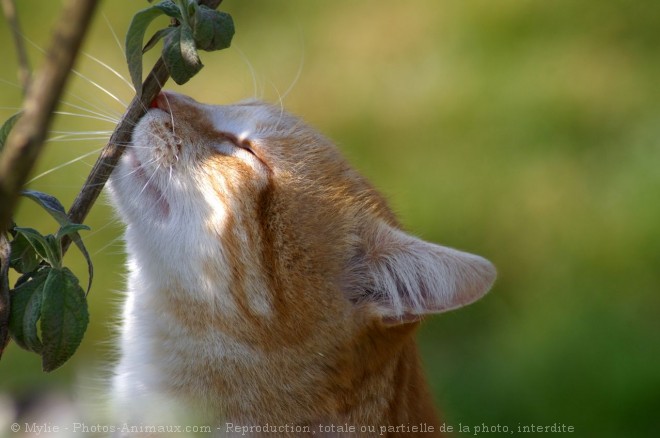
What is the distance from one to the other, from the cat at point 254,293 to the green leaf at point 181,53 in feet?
2.30

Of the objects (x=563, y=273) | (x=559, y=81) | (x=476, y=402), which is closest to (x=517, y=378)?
(x=476, y=402)

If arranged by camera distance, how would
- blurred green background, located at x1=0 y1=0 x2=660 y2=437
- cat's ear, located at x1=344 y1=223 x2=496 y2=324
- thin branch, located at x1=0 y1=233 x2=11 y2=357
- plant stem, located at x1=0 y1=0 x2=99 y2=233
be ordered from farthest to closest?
blurred green background, located at x1=0 y1=0 x2=660 y2=437
cat's ear, located at x1=344 y1=223 x2=496 y2=324
thin branch, located at x1=0 y1=233 x2=11 y2=357
plant stem, located at x1=0 y1=0 x2=99 y2=233

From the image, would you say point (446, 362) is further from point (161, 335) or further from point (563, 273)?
point (161, 335)

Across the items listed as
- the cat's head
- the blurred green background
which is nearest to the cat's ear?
the cat's head

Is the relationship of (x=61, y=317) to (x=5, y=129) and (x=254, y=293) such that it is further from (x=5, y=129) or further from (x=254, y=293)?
(x=254, y=293)

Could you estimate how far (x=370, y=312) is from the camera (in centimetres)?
218

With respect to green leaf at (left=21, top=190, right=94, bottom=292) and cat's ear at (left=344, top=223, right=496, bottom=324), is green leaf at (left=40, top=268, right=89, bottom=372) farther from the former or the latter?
cat's ear at (left=344, top=223, right=496, bottom=324)

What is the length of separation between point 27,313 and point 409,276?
107 centimetres

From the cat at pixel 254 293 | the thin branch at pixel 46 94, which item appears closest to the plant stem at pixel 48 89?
the thin branch at pixel 46 94

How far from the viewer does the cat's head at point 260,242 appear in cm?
209

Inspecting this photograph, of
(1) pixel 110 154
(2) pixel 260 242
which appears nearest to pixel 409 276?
(2) pixel 260 242

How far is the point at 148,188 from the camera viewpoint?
2111 millimetres

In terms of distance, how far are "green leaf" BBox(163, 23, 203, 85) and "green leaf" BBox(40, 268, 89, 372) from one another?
0.35 m

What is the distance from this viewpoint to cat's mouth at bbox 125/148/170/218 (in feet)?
6.89
